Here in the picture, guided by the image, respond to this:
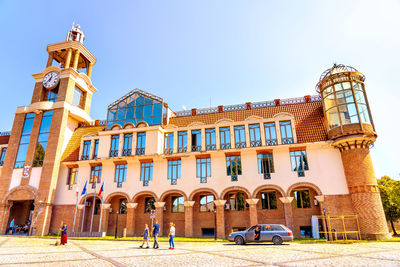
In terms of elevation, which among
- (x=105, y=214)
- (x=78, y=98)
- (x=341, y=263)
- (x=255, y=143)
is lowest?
(x=341, y=263)

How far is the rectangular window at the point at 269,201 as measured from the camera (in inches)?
1006

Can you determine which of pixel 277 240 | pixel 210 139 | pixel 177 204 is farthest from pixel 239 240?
pixel 210 139

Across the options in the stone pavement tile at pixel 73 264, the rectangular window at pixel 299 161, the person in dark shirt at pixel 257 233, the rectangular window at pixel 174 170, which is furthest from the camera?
the rectangular window at pixel 174 170

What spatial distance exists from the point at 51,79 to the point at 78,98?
390cm

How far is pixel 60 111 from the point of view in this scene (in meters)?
31.5

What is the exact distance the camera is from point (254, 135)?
26.9m

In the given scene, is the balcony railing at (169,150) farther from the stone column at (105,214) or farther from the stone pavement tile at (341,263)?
the stone pavement tile at (341,263)

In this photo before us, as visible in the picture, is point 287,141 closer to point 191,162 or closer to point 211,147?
point 211,147

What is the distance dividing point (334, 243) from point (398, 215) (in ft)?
75.8

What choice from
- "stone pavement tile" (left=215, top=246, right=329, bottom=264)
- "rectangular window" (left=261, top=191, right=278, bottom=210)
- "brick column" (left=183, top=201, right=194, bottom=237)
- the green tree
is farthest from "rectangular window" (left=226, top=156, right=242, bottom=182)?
the green tree

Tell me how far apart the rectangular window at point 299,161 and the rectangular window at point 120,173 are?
17.8 meters

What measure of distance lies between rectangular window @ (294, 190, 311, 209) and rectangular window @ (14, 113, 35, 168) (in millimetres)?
30770

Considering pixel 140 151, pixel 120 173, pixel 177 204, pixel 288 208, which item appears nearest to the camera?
pixel 288 208

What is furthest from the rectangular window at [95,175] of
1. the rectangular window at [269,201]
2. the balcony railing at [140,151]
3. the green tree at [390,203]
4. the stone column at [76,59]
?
the green tree at [390,203]
